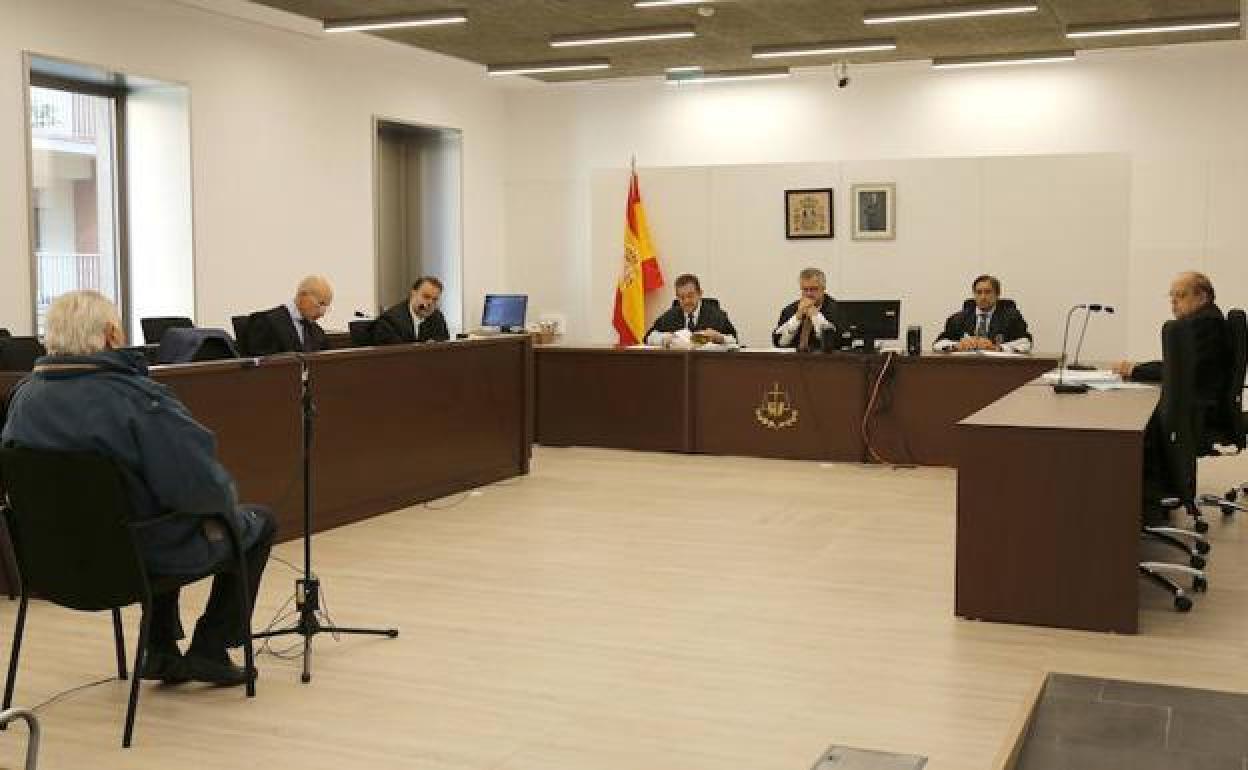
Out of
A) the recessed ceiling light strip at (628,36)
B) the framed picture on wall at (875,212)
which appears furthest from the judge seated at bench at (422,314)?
the framed picture on wall at (875,212)

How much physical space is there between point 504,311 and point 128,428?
883 cm

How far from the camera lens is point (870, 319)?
9297 mm

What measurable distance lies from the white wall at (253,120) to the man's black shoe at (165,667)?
463 cm

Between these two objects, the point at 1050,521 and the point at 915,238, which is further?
the point at 915,238

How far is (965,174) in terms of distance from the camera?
11.7 meters

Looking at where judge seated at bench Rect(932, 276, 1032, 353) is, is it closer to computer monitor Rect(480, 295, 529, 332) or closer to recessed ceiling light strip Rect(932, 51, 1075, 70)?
recessed ceiling light strip Rect(932, 51, 1075, 70)

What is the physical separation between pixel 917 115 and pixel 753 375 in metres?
3.82

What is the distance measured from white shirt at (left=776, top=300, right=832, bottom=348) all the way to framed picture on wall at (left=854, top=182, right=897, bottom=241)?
2.48 meters

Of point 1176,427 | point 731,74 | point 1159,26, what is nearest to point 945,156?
point 731,74

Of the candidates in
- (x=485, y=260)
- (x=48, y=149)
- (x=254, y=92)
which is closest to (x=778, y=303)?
(x=485, y=260)

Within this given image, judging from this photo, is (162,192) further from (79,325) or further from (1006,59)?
(1006,59)

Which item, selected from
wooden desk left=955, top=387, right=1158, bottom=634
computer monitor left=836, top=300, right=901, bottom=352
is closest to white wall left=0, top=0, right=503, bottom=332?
computer monitor left=836, top=300, right=901, bottom=352

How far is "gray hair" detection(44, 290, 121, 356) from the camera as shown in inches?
151

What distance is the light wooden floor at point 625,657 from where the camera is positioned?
3766 millimetres
